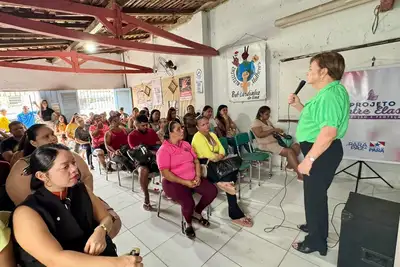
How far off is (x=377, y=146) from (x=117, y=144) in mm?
3930

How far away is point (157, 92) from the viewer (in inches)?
244

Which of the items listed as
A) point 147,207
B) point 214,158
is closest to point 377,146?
point 214,158

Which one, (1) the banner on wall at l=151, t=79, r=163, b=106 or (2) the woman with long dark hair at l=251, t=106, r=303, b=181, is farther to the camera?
(1) the banner on wall at l=151, t=79, r=163, b=106

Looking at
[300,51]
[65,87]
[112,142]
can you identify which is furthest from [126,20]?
[65,87]

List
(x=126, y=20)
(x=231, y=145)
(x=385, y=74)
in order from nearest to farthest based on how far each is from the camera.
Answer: (x=385, y=74) → (x=126, y=20) → (x=231, y=145)

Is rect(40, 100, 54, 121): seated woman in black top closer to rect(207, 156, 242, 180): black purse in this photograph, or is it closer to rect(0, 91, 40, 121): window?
rect(0, 91, 40, 121): window

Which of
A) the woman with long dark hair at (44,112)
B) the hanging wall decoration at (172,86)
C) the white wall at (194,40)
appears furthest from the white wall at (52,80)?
the hanging wall decoration at (172,86)

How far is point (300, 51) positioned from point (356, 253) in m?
3.00

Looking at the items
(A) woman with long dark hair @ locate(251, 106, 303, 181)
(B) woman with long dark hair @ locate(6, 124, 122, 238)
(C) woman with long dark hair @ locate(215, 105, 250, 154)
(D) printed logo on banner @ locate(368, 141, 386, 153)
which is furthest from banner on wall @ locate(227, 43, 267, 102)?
(B) woman with long dark hair @ locate(6, 124, 122, 238)

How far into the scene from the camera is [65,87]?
7.01 m

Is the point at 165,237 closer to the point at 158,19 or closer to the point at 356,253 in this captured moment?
the point at 356,253

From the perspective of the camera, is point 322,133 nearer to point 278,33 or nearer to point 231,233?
point 231,233

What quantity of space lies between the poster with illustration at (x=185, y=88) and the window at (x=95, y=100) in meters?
4.18

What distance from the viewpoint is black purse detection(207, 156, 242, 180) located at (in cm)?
206
